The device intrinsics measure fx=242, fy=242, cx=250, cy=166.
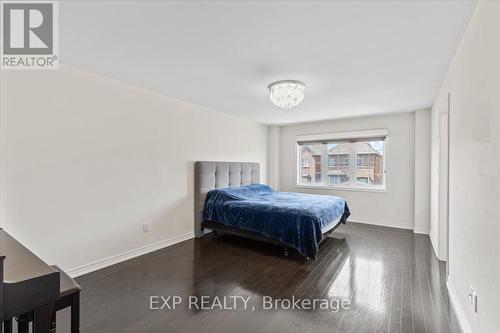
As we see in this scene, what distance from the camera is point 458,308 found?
77.4 inches

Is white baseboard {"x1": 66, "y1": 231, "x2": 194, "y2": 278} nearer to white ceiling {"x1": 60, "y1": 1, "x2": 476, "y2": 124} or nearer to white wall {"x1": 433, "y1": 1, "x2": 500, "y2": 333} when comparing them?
white ceiling {"x1": 60, "y1": 1, "x2": 476, "y2": 124}

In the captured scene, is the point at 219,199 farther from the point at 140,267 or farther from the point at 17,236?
the point at 17,236

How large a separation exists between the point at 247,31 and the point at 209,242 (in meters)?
3.05

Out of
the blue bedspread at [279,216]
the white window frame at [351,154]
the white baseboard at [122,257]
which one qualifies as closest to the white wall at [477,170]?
the blue bedspread at [279,216]

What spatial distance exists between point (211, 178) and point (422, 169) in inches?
148

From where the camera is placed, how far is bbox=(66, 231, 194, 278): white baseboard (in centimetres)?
265

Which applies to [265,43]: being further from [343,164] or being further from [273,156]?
[273,156]

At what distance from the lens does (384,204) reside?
15.9ft

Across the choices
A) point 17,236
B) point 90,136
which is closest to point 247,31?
point 90,136

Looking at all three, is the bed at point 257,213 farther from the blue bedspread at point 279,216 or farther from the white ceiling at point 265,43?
the white ceiling at point 265,43

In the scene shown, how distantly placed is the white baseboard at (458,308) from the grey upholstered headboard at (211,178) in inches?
128

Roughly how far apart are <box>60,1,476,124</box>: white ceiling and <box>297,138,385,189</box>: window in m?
1.86

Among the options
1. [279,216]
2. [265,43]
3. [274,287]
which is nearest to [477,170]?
[265,43]

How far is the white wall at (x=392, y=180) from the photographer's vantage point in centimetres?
460
